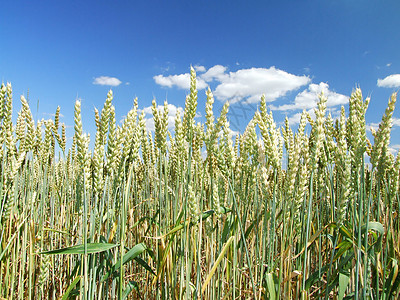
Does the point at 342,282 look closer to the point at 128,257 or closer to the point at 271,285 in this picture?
the point at 271,285

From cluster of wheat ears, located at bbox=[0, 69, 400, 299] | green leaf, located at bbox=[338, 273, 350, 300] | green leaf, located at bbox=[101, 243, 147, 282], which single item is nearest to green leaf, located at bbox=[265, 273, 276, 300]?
cluster of wheat ears, located at bbox=[0, 69, 400, 299]

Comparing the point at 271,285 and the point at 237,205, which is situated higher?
the point at 237,205

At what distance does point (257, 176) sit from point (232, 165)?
0.58 feet

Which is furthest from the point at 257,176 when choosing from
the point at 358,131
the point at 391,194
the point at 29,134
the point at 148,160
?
the point at 29,134

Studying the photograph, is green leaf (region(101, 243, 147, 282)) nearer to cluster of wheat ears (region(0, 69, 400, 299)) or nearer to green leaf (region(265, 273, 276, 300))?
cluster of wheat ears (region(0, 69, 400, 299))

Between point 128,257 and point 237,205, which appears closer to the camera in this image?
point 128,257

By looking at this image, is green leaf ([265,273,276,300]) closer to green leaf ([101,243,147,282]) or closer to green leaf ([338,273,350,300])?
green leaf ([338,273,350,300])

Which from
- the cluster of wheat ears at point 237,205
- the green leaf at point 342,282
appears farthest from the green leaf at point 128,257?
the green leaf at point 342,282

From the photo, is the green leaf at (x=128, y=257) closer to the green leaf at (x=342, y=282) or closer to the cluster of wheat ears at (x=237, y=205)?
the cluster of wheat ears at (x=237, y=205)

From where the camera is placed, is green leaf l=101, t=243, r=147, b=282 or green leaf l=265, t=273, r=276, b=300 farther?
green leaf l=101, t=243, r=147, b=282

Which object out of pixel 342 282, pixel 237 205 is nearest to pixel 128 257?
pixel 237 205

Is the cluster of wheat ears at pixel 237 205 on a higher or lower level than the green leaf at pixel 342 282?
higher

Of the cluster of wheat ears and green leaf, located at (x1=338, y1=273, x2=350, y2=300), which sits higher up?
the cluster of wheat ears

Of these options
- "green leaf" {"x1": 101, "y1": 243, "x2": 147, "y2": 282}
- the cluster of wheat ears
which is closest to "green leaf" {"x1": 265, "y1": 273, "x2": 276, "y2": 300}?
the cluster of wheat ears
